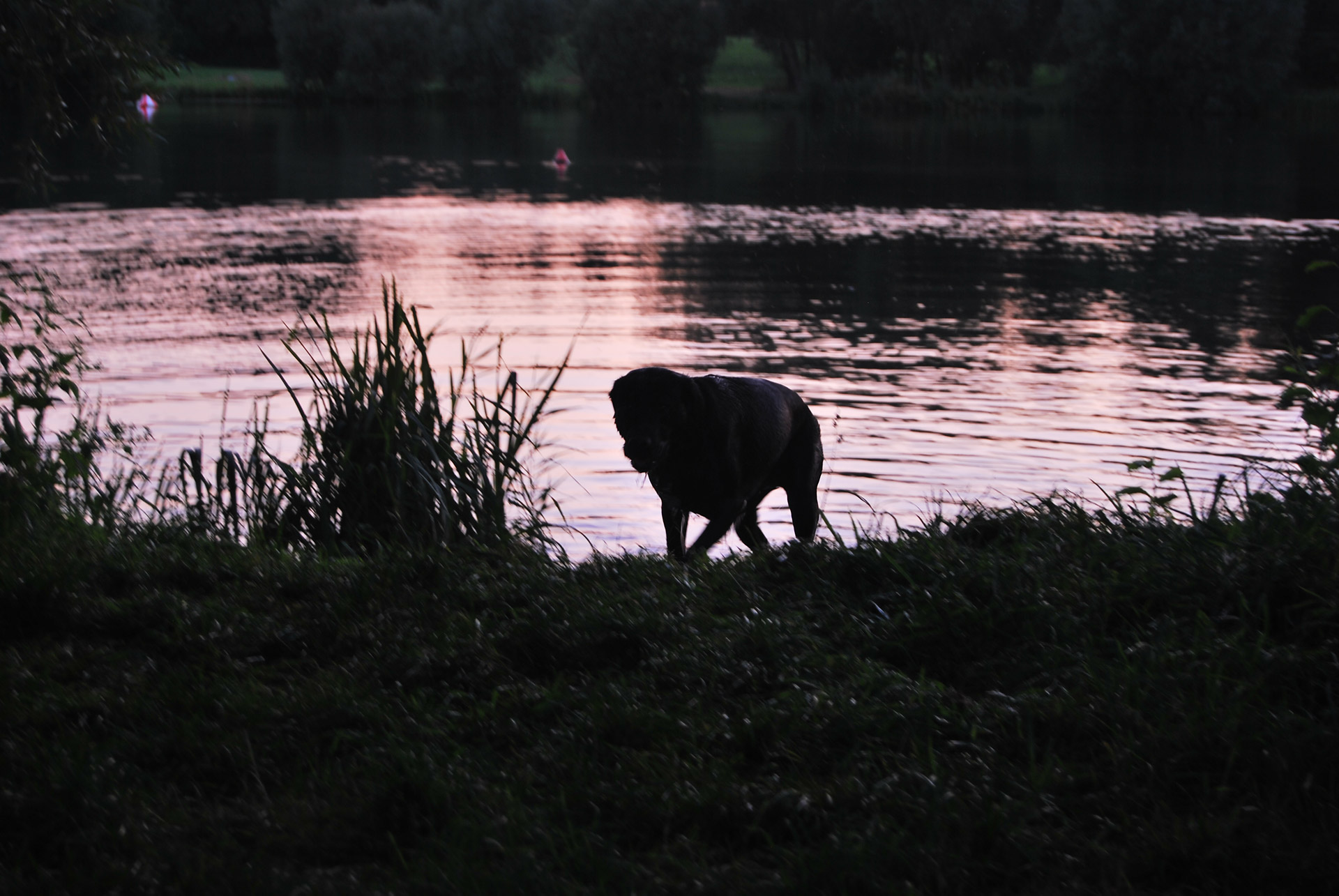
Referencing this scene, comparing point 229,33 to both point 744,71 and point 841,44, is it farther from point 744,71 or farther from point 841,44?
point 841,44

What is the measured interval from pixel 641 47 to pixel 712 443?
8450 cm

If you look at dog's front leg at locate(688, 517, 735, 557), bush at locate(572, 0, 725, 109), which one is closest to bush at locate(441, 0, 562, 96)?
bush at locate(572, 0, 725, 109)

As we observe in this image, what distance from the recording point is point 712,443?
21.9 feet

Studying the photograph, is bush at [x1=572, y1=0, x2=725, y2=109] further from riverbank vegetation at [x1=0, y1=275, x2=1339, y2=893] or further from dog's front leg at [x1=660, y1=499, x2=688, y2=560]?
riverbank vegetation at [x1=0, y1=275, x2=1339, y2=893]

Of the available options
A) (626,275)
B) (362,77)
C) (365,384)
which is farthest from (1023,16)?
(365,384)

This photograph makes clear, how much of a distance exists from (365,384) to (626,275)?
48.9ft

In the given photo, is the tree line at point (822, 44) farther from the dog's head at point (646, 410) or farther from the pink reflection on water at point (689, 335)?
the dog's head at point (646, 410)

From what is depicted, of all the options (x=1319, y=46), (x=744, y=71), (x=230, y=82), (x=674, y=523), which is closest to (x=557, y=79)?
(x=744, y=71)

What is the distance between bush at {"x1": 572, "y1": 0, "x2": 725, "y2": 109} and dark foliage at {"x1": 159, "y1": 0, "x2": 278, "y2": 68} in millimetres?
34240

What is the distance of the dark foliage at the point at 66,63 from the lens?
664 cm

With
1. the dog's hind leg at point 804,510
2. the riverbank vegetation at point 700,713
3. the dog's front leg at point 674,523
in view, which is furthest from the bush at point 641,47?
the riverbank vegetation at point 700,713

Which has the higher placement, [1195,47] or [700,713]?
[1195,47]

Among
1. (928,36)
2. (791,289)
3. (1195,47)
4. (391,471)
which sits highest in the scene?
(928,36)

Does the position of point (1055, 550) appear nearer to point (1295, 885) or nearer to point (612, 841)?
point (1295, 885)
